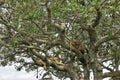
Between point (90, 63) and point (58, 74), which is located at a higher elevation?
point (58, 74)

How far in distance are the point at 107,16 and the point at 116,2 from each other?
183cm

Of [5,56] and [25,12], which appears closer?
[25,12]

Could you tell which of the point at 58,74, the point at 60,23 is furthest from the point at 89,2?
the point at 58,74

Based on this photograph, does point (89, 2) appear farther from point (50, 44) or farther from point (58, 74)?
point (58, 74)

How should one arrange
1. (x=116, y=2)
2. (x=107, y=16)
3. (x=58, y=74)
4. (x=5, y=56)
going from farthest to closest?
(x=58, y=74)
(x=5, y=56)
(x=107, y=16)
(x=116, y=2)

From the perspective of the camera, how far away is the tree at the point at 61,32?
60.6 ft

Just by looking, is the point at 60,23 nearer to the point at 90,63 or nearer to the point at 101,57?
the point at 90,63

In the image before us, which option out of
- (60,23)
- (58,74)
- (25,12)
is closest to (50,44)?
(60,23)

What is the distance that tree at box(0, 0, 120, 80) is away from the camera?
60.6ft

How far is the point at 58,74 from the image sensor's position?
2836 centimetres

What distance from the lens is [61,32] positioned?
66.9 feet

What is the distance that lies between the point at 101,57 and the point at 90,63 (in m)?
3.23

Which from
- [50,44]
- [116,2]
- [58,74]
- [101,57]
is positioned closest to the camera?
[116,2]

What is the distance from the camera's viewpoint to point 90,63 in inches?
899
